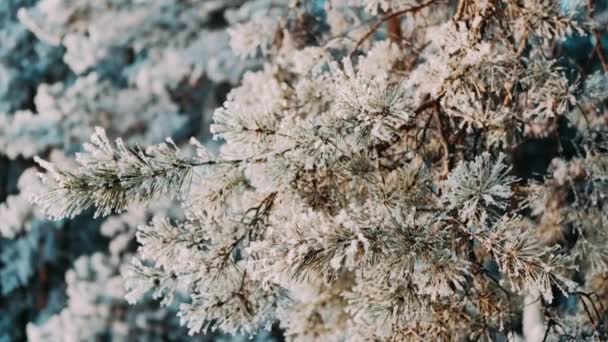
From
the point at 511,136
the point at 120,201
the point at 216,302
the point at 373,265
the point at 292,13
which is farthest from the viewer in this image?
the point at 292,13

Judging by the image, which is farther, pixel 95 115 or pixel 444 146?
pixel 95 115

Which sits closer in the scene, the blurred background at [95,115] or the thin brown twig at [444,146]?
the thin brown twig at [444,146]

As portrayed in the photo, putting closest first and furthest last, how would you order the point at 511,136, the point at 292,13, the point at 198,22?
the point at 511,136
the point at 292,13
the point at 198,22

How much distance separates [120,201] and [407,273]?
63 centimetres

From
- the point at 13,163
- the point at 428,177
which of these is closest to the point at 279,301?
the point at 428,177

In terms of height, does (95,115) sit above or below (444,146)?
below

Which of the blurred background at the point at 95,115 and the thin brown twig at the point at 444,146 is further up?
the thin brown twig at the point at 444,146

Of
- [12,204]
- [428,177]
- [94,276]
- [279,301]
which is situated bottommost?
[94,276]

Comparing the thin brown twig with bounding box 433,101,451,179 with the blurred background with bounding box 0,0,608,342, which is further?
the blurred background with bounding box 0,0,608,342

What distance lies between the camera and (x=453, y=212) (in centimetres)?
155

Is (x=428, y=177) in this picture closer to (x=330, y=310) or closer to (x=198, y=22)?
(x=330, y=310)

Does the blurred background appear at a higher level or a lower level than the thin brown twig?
lower

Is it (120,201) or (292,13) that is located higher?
(120,201)

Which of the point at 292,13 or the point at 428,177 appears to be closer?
the point at 428,177
